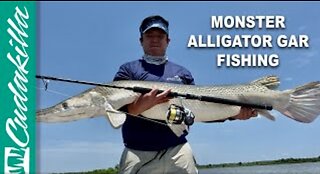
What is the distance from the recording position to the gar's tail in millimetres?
5715

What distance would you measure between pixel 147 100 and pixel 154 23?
2.60 ft

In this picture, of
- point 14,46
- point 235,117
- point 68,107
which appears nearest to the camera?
point 68,107

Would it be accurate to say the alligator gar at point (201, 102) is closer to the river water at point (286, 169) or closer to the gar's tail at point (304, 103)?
the gar's tail at point (304, 103)

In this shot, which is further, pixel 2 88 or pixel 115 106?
pixel 2 88

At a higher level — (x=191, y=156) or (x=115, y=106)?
(x=115, y=106)

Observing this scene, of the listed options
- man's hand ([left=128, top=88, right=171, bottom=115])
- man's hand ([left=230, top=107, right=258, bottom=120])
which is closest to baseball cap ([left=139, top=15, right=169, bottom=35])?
man's hand ([left=128, top=88, right=171, bottom=115])

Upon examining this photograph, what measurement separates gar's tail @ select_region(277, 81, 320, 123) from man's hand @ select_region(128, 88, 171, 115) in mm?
1290

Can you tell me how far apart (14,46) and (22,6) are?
1.73 feet

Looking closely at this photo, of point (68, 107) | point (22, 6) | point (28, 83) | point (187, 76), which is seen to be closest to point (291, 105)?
point (187, 76)

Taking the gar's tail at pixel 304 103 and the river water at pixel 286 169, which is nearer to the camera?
the gar's tail at pixel 304 103

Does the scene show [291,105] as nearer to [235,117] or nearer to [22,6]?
[235,117]

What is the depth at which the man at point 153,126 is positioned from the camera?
17.6 ft

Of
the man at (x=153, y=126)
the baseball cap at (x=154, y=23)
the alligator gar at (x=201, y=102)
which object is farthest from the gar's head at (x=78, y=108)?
the baseball cap at (x=154, y=23)

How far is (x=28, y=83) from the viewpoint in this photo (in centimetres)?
604
